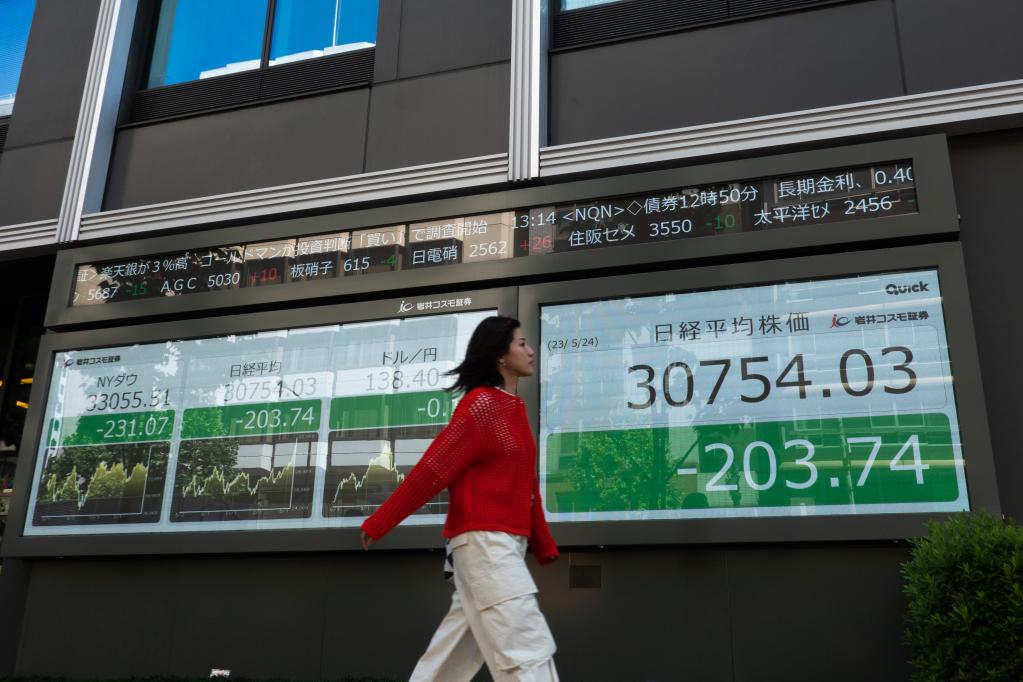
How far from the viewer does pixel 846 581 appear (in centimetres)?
536

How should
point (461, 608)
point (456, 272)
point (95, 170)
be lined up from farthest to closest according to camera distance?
1. point (95, 170)
2. point (456, 272)
3. point (461, 608)

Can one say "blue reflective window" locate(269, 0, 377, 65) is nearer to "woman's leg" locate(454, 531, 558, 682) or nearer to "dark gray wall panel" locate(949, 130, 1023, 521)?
"dark gray wall panel" locate(949, 130, 1023, 521)

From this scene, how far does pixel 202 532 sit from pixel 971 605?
16.6ft

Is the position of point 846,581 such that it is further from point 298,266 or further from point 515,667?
point 298,266

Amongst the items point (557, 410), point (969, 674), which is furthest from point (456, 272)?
point (969, 674)

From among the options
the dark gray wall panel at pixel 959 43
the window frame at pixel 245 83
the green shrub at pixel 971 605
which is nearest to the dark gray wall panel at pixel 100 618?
the window frame at pixel 245 83

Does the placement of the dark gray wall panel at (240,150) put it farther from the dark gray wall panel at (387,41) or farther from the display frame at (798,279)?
the display frame at (798,279)

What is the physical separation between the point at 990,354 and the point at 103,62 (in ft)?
25.6

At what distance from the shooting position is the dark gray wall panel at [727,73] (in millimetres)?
6434

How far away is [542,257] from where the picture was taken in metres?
6.54

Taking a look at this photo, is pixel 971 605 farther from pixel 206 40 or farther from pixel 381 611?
pixel 206 40

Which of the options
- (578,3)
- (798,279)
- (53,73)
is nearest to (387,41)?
(578,3)

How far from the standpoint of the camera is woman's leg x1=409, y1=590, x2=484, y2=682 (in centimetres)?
397

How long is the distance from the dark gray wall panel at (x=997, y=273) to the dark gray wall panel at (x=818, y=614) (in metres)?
0.88
